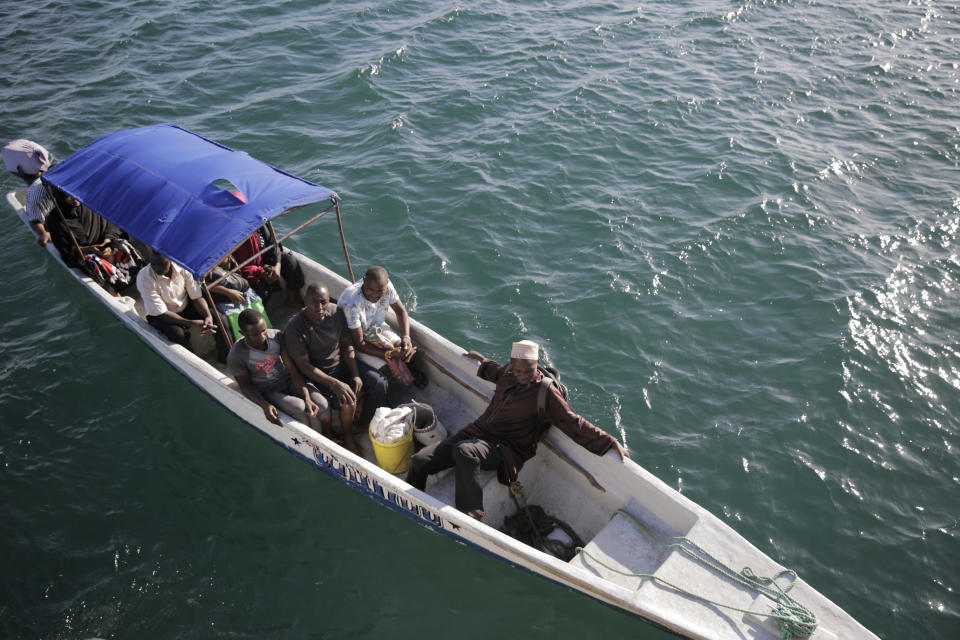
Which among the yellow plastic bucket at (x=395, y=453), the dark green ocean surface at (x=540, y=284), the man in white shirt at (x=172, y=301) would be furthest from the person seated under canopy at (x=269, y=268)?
the yellow plastic bucket at (x=395, y=453)

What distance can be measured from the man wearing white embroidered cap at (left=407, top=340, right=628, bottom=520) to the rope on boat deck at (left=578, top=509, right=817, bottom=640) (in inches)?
35.8

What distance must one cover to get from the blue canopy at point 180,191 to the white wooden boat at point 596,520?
16 cm

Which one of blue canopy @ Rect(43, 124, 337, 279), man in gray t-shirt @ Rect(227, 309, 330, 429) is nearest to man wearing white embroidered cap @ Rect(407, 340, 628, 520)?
man in gray t-shirt @ Rect(227, 309, 330, 429)

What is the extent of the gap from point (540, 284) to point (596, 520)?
428 cm

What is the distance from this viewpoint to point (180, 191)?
756 cm

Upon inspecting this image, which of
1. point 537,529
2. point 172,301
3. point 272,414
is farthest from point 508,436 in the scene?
point 172,301

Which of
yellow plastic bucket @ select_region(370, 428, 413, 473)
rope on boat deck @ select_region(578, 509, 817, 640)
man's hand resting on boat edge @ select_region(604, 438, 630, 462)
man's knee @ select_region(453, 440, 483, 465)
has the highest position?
man's knee @ select_region(453, 440, 483, 465)

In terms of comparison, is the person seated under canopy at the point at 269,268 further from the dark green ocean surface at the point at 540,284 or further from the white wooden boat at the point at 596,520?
the dark green ocean surface at the point at 540,284

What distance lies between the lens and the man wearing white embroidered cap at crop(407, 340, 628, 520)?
6.38 meters

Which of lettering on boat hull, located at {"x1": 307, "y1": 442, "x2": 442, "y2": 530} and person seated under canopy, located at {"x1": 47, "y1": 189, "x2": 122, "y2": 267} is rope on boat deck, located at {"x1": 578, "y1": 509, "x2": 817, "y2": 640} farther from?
person seated under canopy, located at {"x1": 47, "y1": 189, "x2": 122, "y2": 267}

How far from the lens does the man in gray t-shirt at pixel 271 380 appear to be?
6.98m

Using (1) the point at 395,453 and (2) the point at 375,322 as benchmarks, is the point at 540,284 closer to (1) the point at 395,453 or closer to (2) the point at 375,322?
(2) the point at 375,322

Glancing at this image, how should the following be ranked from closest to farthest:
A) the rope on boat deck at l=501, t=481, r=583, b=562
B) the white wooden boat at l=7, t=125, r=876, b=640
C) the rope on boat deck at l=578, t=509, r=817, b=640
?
the rope on boat deck at l=578, t=509, r=817, b=640 < the white wooden boat at l=7, t=125, r=876, b=640 < the rope on boat deck at l=501, t=481, r=583, b=562

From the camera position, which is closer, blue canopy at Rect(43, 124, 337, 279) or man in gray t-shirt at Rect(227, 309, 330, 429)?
man in gray t-shirt at Rect(227, 309, 330, 429)
